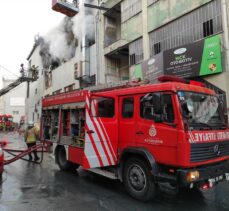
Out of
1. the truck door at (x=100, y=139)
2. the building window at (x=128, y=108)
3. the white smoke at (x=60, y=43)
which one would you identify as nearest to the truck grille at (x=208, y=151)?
the building window at (x=128, y=108)

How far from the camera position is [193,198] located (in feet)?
20.3

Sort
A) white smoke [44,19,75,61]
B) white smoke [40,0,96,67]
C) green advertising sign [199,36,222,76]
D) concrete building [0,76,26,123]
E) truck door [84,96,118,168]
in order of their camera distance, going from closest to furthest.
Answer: truck door [84,96,118,168] < green advertising sign [199,36,222,76] < white smoke [40,0,96,67] < white smoke [44,19,75,61] < concrete building [0,76,26,123]

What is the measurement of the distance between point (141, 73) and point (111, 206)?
39.0 ft

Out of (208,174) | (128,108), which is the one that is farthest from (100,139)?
(208,174)

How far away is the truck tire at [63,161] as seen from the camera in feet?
29.6

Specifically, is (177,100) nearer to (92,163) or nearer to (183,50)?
(92,163)

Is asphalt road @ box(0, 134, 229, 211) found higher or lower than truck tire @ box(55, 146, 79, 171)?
lower

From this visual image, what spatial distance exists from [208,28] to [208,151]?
895cm

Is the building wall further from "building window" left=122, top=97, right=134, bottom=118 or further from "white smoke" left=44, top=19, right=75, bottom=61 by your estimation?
"white smoke" left=44, top=19, right=75, bottom=61

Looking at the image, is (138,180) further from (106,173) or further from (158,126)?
(158,126)

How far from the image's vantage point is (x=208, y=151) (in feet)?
18.5

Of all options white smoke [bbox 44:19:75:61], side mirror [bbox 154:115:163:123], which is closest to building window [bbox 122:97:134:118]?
side mirror [bbox 154:115:163:123]

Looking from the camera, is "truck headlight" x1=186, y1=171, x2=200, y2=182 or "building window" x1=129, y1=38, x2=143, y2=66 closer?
"truck headlight" x1=186, y1=171, x2=200, y2=182

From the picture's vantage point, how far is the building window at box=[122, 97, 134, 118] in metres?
6.59
